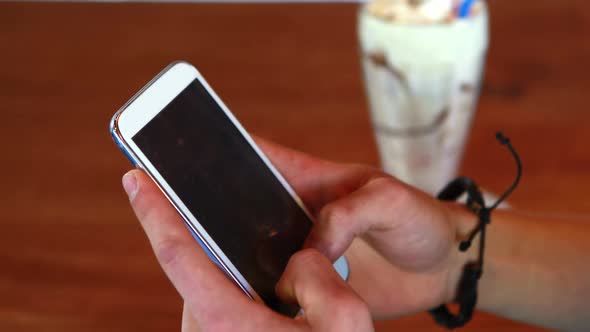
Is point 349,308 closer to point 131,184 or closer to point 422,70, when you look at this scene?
point 131,184

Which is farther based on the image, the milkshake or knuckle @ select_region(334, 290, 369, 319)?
the milkshake

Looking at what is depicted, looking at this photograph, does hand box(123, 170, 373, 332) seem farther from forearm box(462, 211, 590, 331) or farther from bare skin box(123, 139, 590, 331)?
forearm box(462, 211, 590, 331)

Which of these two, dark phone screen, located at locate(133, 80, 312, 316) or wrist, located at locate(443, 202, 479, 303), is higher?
dark phone screen, located at locate(133, 80, 312, 316)

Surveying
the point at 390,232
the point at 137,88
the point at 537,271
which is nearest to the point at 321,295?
the point at 390,232

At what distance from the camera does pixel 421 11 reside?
521 millimetres

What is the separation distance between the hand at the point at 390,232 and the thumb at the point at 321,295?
0.21 feet

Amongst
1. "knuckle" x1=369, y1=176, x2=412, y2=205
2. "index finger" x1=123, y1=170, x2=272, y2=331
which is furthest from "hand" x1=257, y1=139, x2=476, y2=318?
"index finger" x1=123, y1=170, x2=272, y2=331

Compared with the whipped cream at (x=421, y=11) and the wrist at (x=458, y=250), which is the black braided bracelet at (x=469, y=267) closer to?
the wrist at (x=458, y=250)

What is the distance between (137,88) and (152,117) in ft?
1.25

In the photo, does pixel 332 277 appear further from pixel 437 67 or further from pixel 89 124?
pixel 89 124

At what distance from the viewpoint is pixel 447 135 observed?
1.84 ft

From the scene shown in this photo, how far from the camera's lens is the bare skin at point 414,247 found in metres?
0.38

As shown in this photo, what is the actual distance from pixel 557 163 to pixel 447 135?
11cm

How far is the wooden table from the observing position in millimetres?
497
